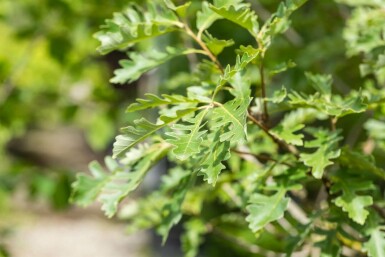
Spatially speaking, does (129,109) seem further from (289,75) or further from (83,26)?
(83,26)

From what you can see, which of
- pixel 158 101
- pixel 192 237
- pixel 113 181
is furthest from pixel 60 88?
pixel 158 101

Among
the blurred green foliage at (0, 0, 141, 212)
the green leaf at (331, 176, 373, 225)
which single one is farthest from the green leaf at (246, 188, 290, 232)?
the blurred green foliage at (0, 0, 141, 212)

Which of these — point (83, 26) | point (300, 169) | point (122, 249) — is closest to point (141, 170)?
point (300, 169)

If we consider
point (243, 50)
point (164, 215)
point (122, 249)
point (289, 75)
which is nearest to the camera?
point (243, 50)

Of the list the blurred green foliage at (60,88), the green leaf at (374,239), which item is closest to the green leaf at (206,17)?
the green leaf at (374,239)

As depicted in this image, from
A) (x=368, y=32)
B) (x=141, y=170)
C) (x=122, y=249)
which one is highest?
(x=141, y=170)

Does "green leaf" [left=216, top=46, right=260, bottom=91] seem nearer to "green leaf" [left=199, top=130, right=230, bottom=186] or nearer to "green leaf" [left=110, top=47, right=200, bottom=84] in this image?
"green leaf" [left=199, top=130, right=230, bottom=186]

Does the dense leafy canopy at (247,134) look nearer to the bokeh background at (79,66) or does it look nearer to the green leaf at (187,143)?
the green leaf at (187,143)

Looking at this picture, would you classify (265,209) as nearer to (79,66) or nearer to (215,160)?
(215,160)
